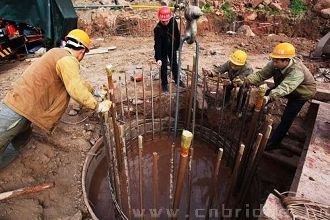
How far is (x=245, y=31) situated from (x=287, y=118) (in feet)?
18.4

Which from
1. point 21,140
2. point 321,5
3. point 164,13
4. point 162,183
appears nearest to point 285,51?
point 164,13

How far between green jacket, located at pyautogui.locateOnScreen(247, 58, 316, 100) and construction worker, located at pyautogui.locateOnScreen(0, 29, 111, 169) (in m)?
2.48

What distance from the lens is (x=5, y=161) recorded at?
4.06m

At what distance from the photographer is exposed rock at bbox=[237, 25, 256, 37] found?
938 centimetres

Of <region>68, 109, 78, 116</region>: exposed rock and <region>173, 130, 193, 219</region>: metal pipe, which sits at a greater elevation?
<region>173, 130, 193, 219</region>: metal pipe

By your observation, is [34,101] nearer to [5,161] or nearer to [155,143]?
[5,161]

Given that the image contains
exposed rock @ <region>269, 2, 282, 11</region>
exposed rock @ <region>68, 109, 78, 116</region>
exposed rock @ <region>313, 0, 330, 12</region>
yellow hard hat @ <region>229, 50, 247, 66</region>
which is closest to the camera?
yellow hard hat @ <region>229, 50, 247, 66</region>

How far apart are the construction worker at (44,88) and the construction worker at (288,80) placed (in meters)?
2.40

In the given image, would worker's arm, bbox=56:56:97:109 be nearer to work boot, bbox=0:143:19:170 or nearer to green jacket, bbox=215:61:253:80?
work boot, bbox=0:143:19:170

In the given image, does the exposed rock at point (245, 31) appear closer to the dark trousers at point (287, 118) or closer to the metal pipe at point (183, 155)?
→ the dark trousers at point (287, 118)

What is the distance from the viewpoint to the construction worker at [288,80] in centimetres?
405

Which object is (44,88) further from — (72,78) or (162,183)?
(162,183)

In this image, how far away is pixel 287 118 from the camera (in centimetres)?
451

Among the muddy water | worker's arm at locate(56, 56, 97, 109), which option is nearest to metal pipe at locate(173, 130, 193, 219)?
the muddy water
